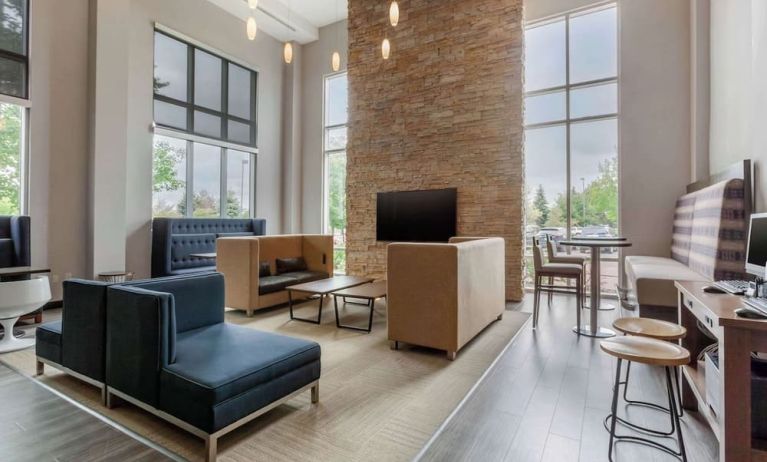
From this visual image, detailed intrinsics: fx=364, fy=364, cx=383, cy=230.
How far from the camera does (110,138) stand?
200 inches

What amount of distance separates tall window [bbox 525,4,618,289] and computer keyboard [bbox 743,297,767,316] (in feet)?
12.0

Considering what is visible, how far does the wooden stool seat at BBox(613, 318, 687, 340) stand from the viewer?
75.2 inches

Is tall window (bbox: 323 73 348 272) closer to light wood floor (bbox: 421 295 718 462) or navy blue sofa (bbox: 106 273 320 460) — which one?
light wood floor (bbox: 421 295 718 462)

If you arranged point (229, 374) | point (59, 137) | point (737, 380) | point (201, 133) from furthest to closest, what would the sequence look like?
point (201, 133), point (59, 137), point (229, 374), point (737, 380)

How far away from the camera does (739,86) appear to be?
135 inches

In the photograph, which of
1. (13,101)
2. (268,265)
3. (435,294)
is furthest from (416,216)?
(13,101)

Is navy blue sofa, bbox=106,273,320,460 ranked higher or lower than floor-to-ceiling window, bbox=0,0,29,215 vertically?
lower

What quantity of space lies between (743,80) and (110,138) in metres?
7.31

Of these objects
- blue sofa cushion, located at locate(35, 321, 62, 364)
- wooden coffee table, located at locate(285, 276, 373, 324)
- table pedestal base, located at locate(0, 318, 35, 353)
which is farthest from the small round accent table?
wooden coffee table, located at locate(285, 276, 373, 324)

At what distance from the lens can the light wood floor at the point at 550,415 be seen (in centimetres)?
180

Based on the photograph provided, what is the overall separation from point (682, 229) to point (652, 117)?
1711 mm

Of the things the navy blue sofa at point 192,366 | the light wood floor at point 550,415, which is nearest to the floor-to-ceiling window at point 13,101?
the navy blue sofa at point 192,366

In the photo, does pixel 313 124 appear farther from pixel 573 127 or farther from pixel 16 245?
pixel 16 245

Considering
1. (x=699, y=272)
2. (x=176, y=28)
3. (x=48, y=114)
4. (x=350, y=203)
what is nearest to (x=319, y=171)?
(x=350, y=203)
